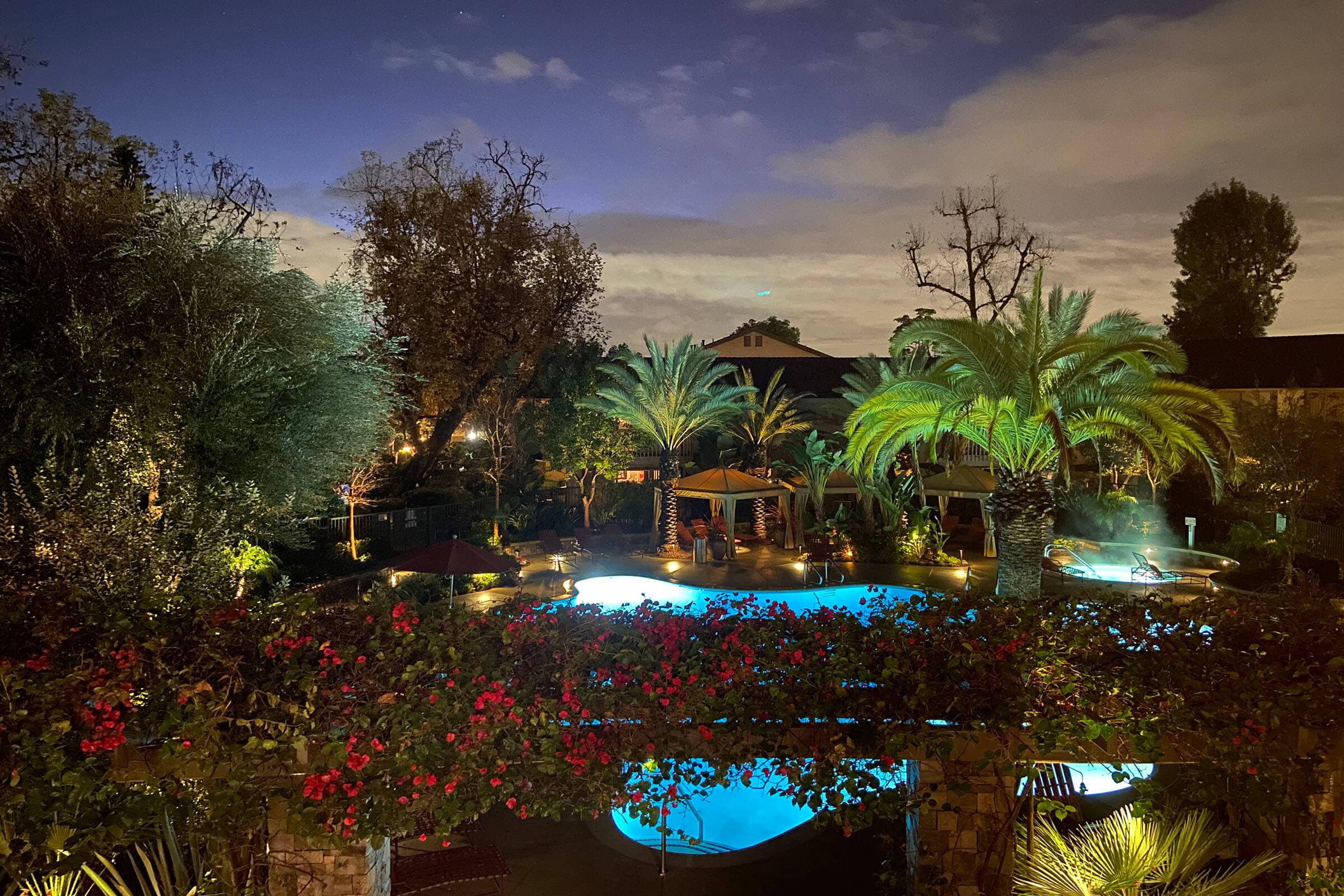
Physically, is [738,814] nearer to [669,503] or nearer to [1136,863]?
[1136,863]

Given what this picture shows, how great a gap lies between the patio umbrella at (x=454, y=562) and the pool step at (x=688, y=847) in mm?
5213

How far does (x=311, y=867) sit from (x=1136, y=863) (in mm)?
5365

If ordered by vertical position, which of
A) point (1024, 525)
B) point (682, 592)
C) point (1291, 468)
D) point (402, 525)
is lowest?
point (682, 592)

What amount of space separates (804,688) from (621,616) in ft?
4.45

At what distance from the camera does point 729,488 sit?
61.7 ft

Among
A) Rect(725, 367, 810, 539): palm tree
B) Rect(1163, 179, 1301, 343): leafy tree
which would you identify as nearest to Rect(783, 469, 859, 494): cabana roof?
Rect(725, 367, 810, 539): palm tree

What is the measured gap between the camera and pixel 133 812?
4.21 m

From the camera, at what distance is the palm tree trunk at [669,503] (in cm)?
2059

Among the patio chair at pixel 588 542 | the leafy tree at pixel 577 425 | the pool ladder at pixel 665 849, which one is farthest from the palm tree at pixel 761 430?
the pool ladder at pixel 665 849

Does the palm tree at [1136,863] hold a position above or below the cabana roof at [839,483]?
below

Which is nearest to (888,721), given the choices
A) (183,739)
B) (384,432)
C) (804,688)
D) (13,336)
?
(804,688)

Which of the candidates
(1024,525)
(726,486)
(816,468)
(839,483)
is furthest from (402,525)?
(1024,525)

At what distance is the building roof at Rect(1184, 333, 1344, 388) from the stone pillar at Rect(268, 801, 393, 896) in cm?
3274

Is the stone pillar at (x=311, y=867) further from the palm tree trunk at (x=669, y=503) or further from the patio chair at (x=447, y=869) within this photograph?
the palm tree trunk at (x=669, y=503)
